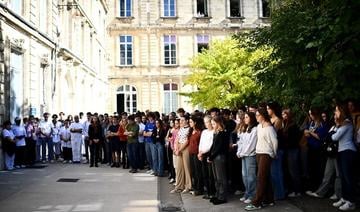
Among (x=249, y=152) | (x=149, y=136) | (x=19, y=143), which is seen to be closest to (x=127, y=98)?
(x=19, y=143)

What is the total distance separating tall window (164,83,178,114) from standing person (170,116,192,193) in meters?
28.6

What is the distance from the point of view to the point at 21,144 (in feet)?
48.2

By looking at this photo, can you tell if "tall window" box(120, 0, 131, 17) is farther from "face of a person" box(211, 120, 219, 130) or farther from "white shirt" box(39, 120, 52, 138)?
"face of a person" box(211, 120, 219, 130)

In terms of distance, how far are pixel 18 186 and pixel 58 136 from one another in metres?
6.21

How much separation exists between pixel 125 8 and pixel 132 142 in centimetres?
2731

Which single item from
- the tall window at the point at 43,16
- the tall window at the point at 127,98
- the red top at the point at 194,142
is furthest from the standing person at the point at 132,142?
the tall window at the point at 127,98

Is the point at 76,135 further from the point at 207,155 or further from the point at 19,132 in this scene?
the point at 207,155

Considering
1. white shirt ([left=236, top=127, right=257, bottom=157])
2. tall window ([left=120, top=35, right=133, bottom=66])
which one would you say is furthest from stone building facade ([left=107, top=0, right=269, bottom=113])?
white shirt ([left=236, top=127, right=257, bottom=157])

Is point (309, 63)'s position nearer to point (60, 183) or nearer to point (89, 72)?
point (60, 183)

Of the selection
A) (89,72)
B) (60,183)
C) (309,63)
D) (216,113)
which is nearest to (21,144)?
(60,183)

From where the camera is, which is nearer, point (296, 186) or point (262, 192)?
point (262, 192)

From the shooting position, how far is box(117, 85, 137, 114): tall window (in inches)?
1551

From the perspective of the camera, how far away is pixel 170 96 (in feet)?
129

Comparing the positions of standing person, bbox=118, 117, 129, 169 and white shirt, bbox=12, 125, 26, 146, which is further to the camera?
standing person, bbox=118, 117, 129, 169
